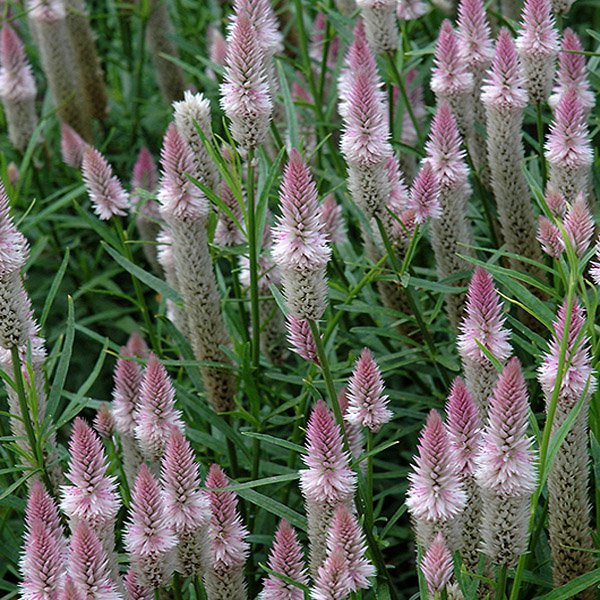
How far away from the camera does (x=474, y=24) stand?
3.49m

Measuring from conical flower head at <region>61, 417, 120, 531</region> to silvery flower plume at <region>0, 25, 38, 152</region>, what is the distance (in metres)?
2.49

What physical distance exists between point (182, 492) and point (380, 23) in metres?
1.86

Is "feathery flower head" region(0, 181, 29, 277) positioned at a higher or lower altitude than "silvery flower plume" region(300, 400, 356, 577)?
higher

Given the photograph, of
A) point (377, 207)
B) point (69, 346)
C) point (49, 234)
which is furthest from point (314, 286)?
point (49, 234)

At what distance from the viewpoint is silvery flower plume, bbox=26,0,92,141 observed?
16.2ft

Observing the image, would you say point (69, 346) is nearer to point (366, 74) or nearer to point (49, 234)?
point (366, 74)

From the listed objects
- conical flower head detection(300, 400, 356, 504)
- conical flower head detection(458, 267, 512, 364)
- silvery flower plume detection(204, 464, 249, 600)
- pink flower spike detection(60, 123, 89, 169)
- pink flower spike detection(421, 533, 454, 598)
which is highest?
conical flower head detection(458, 267, 512, 364)

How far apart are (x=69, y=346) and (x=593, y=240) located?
160cm

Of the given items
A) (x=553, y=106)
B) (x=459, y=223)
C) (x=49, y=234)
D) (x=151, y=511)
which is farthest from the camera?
(x=49, y=234)

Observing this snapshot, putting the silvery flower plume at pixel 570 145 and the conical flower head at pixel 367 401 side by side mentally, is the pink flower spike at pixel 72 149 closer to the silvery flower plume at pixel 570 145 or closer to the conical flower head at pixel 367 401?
the silvery flower plume at pixel 570 145

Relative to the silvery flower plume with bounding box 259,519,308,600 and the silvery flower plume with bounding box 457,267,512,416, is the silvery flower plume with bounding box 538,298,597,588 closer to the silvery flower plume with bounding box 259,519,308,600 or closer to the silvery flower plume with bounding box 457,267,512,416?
the silvery flower plume with bounding box 457,267,512,416

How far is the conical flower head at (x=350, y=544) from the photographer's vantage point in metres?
2.24

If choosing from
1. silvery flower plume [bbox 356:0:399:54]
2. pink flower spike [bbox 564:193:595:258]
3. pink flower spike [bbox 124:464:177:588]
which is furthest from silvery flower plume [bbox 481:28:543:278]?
pink flower spike [bbox 124:464:177:588]

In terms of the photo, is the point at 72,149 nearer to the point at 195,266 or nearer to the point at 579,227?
the point at 195,266
